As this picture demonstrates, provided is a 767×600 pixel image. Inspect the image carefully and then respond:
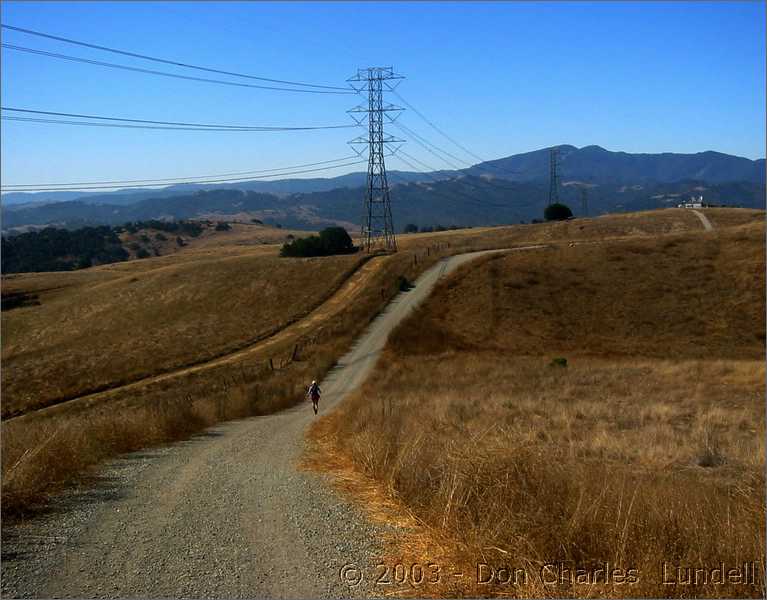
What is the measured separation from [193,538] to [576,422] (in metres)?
14.9

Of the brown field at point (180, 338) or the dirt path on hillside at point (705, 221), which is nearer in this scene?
the brown field at point (180, 338)

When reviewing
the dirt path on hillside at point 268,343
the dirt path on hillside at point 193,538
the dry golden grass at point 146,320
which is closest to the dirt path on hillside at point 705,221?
the dirt path on hillside at point 268,343

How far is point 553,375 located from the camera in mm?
32156

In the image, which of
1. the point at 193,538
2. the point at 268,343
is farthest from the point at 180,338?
the point at 193,538

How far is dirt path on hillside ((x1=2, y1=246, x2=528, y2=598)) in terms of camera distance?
5.91 meters

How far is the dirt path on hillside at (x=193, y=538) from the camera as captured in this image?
233 inches

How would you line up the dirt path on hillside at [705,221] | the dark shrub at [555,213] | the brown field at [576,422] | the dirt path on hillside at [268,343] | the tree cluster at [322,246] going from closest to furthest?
the brown field at [576,422], the dirt path on hillside at [268,343], the dirt path on hillside at [705,221], the tree cluster at [322,246], the dark shrub at [555,213]

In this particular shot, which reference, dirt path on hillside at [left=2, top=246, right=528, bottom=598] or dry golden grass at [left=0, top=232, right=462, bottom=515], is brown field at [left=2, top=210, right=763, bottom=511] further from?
dirt path on hillside at [left=2, top=246, right=528, bottom=598]

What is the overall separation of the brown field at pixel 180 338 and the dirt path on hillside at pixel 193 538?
3.26 ft

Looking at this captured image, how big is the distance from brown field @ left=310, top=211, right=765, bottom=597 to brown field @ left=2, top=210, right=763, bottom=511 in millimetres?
3699

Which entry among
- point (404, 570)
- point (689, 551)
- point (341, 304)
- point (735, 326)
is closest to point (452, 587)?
point (404, 570)

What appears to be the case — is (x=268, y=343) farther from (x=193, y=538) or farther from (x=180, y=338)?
(x=193, y=538)

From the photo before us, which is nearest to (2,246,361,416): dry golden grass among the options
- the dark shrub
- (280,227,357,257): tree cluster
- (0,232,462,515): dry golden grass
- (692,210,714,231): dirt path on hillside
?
(0,232,462,515): dry golden grass

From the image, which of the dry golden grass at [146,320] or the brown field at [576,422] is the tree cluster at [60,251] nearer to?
the dry golden grass at [146,320]
